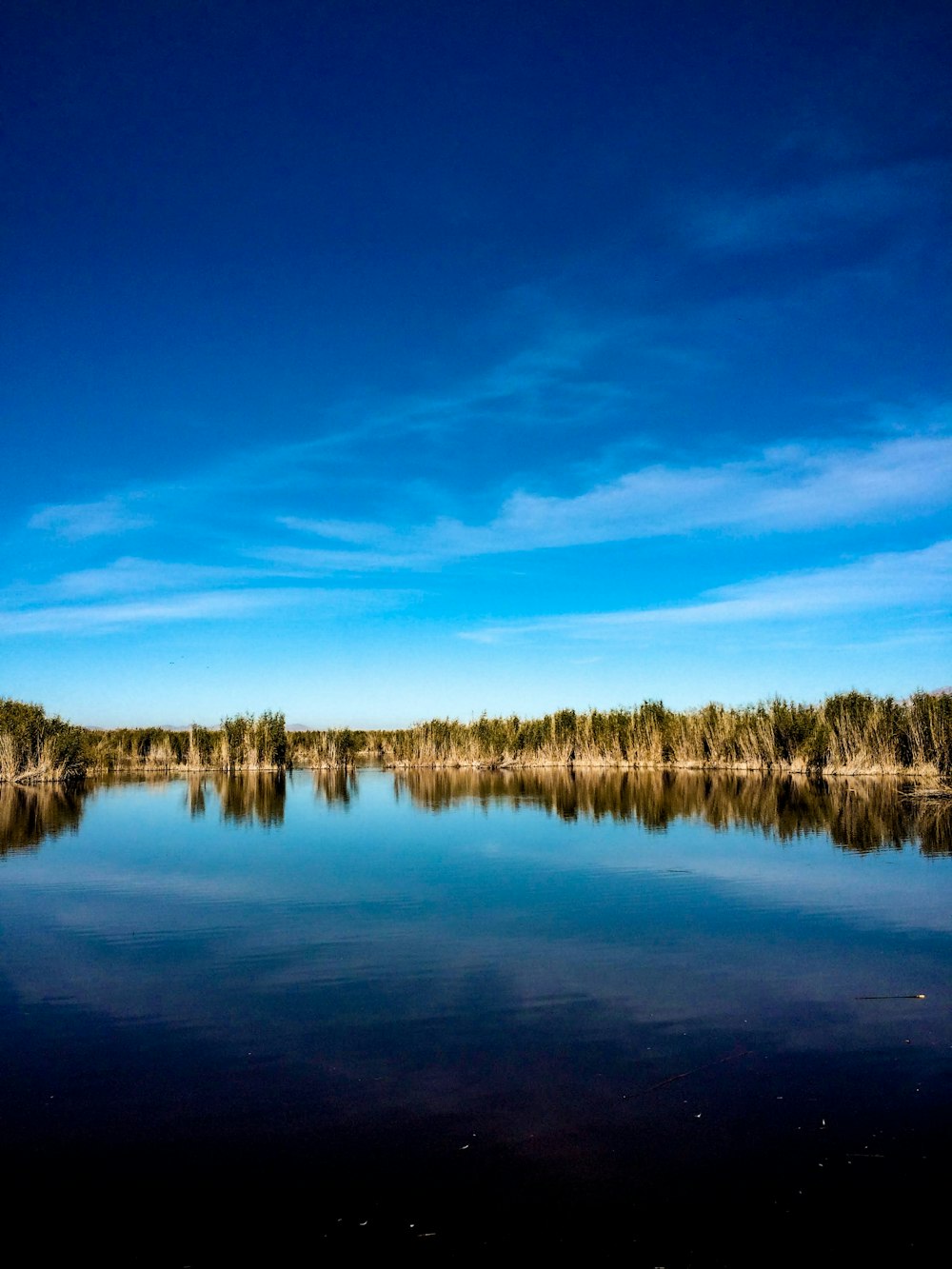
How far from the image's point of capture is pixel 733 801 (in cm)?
2641

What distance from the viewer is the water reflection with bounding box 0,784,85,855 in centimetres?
1882

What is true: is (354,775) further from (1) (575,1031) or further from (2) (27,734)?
(1) (575,1031)

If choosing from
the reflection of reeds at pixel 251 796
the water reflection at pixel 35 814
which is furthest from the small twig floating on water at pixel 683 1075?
the reflection of reeds at pixel 251 796

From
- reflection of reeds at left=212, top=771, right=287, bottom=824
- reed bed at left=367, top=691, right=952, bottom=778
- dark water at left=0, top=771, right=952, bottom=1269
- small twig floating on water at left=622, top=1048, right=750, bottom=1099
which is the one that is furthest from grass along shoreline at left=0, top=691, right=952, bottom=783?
small twig floating on water at left=622, top=1048, right=750, bottom=1099

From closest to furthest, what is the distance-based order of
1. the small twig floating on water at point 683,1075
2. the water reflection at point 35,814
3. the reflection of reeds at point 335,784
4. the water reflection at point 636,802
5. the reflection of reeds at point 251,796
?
1. the small twig floating on water at point 683,1075
2. the water reflection at point 35,814
3. the water reflection at point 636,802
4. the reflection of reeds at point 251,796
5. the reflection of reeds at point 335,784

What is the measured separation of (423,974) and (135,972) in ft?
10.5

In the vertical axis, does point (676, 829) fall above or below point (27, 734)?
below

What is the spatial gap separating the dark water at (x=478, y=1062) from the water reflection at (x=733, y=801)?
514 cm

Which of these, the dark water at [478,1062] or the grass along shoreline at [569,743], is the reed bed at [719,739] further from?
the dark water at [478,1062]

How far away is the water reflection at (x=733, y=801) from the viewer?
62.5 feet

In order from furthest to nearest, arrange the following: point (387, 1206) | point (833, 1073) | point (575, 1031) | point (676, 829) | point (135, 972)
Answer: point (676, 829) < point (135, 972) < point (575, 1031) < point (833, 1073) < point (387, 1206)

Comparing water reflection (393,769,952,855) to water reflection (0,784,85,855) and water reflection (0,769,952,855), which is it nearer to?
water reflection (0,769,952,855)

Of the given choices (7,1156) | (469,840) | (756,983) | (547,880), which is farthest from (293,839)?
(7,1156)

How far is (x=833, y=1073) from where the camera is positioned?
19.6ft
